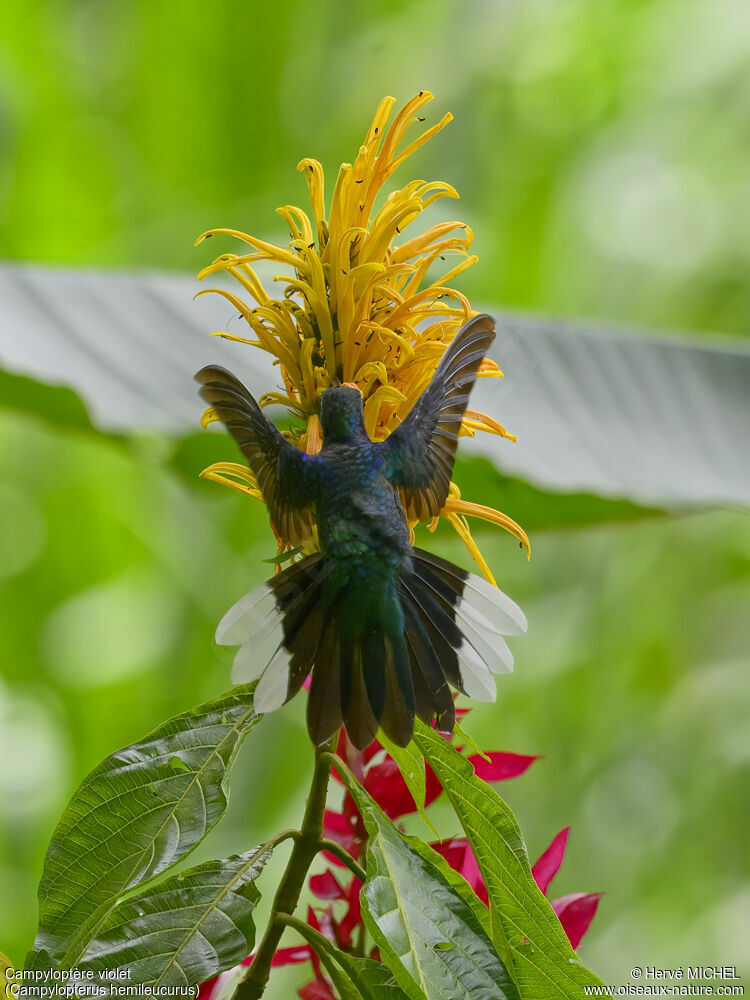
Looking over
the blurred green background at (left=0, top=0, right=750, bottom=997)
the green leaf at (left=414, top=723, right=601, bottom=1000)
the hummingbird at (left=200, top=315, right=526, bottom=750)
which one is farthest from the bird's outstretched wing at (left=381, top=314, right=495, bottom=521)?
the blurred green background at (left=0, top=0, right=750, bottom=997)

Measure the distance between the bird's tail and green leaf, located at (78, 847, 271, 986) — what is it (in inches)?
4.4

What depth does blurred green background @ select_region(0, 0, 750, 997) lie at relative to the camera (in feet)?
5.36

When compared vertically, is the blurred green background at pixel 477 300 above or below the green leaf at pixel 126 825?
above

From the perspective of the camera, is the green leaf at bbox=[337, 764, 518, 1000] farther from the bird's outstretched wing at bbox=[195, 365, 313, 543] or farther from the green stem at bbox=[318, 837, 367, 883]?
the bird's outstretched wing at bbox=[195, 365, 313, 543]

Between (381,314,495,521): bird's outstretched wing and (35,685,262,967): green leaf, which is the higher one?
(381,314,495,521): bird's outstretched wing

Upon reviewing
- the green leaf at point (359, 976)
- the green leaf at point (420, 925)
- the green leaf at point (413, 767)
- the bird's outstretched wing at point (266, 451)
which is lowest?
the green leaf at point (359, 976)

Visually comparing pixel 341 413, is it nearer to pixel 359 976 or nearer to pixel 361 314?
pixel 361 314

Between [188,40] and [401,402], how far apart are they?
1.25m

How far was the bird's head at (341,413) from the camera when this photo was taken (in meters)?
0.49

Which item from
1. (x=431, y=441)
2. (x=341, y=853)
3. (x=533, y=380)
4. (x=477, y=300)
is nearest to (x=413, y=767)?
(x=341, y=853)

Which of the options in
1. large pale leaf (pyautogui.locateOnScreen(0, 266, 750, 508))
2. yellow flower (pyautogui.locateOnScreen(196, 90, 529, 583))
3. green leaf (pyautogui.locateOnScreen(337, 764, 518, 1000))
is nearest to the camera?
green leaf (pyautogui.locateOnScreen(337, 764, 518, 1000))

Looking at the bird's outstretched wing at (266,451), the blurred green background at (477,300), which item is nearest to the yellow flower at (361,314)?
the bird's outstretched wing at (266,451)

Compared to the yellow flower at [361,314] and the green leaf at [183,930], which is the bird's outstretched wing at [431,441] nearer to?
the yellow flower at [361,314]

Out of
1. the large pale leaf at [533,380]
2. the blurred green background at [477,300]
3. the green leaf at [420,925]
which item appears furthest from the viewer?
the blurred green background at [477,300]
